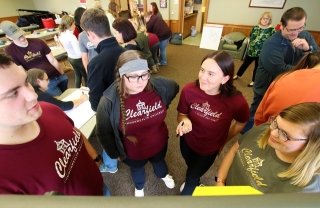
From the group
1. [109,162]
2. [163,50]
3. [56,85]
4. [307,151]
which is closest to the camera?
[307,151]

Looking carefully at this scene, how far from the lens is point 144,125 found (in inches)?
53.6

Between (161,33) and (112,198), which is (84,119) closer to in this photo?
(112,198)

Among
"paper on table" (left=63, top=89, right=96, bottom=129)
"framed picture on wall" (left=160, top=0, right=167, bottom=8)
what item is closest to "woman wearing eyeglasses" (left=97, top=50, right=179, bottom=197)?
"paper on table" (left=63, top=89, right=96, bottom=129)

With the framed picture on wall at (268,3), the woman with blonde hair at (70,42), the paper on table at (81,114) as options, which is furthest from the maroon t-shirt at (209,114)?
the framed picture on wall at (268,3)

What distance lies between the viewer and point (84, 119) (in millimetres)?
1785

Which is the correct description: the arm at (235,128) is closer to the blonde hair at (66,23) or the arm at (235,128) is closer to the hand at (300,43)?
the hand at (300,43)

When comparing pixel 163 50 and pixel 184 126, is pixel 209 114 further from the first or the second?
pixel 163 50

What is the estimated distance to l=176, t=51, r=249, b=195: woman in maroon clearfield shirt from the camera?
1.24 metres

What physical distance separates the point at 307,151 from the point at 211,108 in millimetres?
620

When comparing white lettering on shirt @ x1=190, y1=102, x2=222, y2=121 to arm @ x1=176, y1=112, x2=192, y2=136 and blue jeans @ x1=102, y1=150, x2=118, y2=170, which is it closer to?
arm @ x1=176, y1=112, x2=192, y2=136

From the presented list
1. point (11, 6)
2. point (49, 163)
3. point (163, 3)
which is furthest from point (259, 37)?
point (11, 6)

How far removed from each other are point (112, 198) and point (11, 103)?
2.07ft

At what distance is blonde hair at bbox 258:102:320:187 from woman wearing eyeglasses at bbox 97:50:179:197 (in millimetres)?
824

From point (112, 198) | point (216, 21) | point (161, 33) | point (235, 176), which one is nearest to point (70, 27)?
point (161, 33)
